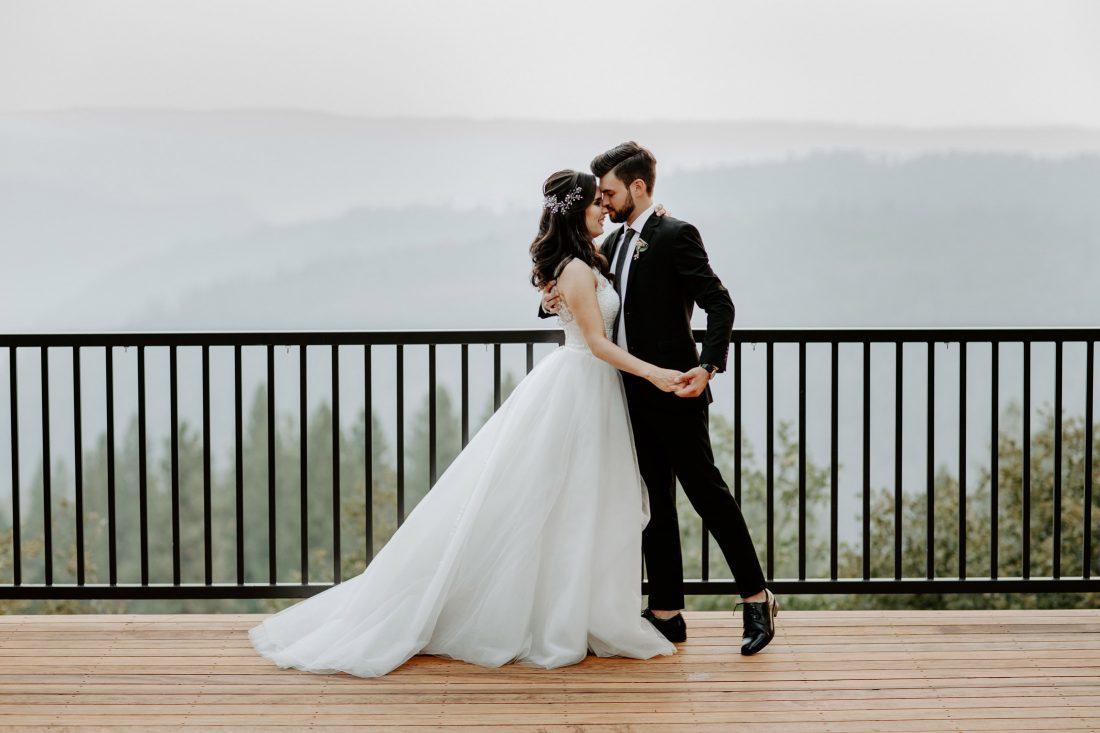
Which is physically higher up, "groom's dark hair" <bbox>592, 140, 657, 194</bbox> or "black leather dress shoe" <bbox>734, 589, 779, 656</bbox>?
"groom's dark hair" <bbox>592, 140, 657, 194</bbox>

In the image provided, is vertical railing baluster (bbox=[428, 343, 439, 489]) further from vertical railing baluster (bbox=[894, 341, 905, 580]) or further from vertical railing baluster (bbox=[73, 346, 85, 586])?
vertical railing baluster (bbox=[894, 341, 905, 580])

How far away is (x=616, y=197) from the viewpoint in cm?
305

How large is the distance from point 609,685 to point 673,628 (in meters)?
0.42

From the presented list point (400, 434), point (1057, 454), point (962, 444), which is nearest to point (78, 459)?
point (400, 434)

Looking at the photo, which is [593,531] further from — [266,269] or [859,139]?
[266,269]

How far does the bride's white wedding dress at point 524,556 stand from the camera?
2.88 meters

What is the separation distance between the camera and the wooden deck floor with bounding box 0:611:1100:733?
2.55 m

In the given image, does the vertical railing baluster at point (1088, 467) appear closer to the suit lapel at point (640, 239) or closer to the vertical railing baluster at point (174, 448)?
the suit lapel at point (640, 239)

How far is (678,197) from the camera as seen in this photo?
11.2 metres

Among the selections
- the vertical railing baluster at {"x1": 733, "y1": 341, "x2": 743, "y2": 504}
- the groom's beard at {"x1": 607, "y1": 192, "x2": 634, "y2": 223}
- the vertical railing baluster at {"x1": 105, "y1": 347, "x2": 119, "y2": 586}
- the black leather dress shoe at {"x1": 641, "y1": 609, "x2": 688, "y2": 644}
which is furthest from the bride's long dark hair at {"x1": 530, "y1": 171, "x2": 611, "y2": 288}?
the vertical railing baluster at {"x1": 105, "y1": 347, "x2": 119, "y2": 586}

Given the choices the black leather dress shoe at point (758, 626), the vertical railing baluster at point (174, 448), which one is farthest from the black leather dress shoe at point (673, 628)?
the vertical railing baluster at point (174, 448)

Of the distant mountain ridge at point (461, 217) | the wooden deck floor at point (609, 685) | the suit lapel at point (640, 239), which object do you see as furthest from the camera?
the distant mountain ridge at point (461, 217)

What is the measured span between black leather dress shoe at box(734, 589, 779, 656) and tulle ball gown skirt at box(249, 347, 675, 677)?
9.4 inches

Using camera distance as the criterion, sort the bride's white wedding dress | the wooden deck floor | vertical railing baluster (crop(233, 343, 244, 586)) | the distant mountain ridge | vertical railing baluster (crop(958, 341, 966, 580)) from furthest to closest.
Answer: the distant mountain ridge
vertical railing baluster (crop(958, 341, 966, 580))
vertical railing baluster (crop(233, 343, 244, 586))
the bride's white wedding dress
the wooden deck floor
